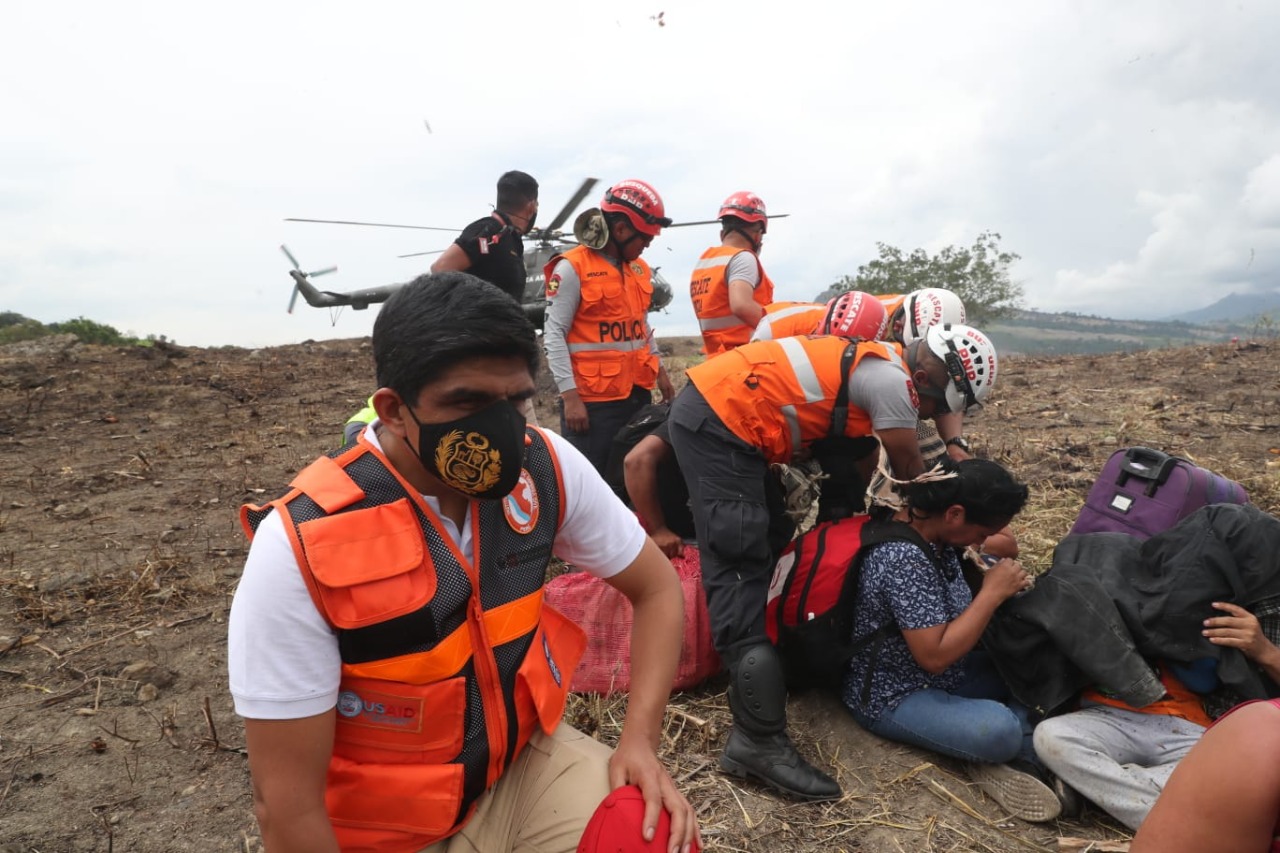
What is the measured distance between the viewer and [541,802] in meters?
1.80

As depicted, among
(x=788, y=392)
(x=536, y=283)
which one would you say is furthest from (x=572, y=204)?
(x=788, y=392)

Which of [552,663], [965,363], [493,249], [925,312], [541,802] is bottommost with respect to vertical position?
[541,802]

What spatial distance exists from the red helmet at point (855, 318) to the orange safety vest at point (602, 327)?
1301 mm

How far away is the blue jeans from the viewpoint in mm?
2746

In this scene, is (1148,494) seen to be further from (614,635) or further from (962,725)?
(614,635)

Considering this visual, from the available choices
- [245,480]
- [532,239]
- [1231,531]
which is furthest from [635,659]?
[532,239]

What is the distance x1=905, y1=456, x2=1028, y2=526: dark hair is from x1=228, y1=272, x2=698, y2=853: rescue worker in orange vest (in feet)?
4.75

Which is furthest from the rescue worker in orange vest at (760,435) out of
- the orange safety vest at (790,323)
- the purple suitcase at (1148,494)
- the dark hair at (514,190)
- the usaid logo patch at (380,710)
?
the dark hair at (514,190)

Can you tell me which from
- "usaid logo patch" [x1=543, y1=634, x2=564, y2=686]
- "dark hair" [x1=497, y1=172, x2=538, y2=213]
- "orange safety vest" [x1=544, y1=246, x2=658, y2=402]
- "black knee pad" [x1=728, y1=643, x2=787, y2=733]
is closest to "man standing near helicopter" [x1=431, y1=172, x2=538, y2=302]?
"dark hair" [x1=497, y1=172, x2=538, y2=213]

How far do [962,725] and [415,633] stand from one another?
7.20 feet

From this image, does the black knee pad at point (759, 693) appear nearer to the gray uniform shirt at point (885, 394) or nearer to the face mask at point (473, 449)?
the gray uniform shirt at point (885, 394)

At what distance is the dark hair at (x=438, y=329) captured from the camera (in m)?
1.46

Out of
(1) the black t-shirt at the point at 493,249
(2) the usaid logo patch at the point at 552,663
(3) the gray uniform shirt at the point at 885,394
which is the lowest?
(2) the usaid logo patch at the point at 552,663

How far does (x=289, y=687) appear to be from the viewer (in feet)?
4.48
